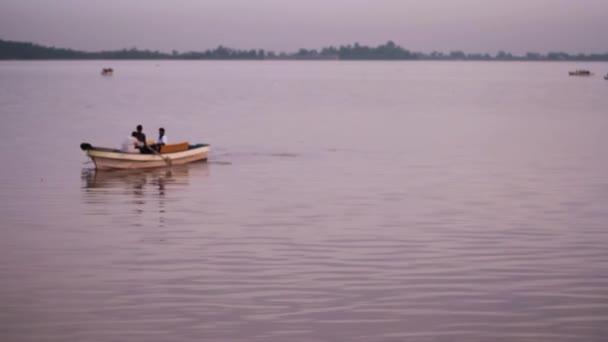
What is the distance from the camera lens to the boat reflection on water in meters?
27.6

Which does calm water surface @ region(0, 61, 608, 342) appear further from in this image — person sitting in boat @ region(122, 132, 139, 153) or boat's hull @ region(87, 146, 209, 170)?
person sitting in boat @ region(122, 132, 139, 153)

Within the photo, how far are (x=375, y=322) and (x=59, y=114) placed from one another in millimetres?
66279

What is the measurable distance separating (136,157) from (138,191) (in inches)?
193

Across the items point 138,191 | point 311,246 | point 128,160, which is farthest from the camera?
point 128,160

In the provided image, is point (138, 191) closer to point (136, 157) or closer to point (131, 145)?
point (136, 157)

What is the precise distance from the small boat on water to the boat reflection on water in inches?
8.7

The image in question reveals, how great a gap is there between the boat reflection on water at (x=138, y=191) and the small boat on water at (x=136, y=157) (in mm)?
220

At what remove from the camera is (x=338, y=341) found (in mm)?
14992

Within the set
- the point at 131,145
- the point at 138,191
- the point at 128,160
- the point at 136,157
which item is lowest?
the point at 138,191

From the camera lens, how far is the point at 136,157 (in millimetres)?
37250

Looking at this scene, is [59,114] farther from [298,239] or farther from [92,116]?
[298,239]

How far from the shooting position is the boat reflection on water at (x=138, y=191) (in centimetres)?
Answer: 2765

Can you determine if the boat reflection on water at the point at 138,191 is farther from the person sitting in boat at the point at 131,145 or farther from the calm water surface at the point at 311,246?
the person sitting in boat at the point at 131,145

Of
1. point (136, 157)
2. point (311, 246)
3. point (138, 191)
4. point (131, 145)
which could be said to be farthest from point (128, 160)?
point (311, 246)
